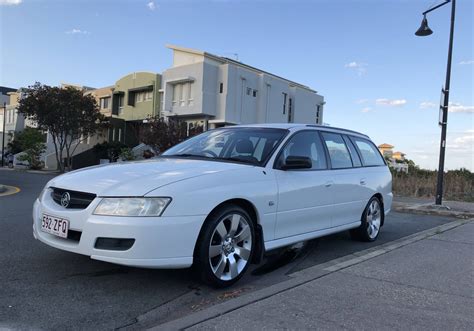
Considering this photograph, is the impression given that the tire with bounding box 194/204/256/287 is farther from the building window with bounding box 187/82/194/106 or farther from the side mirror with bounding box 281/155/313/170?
the building window with bounding box 187/82/194/106

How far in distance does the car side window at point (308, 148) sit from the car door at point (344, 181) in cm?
20

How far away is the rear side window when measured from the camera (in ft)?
22.6

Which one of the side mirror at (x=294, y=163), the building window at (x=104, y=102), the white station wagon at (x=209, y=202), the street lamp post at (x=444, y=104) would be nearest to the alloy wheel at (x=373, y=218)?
the white station wagon at (x=209, y=202)

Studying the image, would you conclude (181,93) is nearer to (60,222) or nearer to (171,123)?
(171,123)

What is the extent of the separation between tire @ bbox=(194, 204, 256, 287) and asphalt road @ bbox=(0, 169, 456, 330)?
0.17 metres

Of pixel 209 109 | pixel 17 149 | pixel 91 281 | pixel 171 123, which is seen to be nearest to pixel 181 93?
pixel 209 109

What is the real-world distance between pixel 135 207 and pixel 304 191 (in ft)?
7.03

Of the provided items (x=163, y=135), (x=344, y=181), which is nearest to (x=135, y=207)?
(x=344, y=181)

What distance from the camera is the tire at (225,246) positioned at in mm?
3977

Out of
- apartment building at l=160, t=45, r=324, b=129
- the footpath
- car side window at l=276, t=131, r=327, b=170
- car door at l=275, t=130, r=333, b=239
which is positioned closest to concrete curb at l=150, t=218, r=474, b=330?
the footpath

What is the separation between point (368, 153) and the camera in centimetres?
715

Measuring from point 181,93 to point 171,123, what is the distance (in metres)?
8.12

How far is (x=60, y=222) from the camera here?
3979 mm

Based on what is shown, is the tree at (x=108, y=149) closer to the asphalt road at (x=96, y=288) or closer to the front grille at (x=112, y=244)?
the asphalt road at (x=96, y=288)
